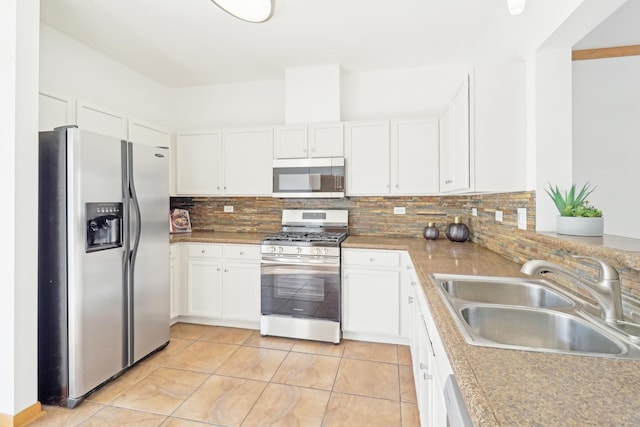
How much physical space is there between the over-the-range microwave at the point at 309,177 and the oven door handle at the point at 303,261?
0.65 meters

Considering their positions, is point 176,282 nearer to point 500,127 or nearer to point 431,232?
point 431,232

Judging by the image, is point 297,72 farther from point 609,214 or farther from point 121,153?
point 609,214

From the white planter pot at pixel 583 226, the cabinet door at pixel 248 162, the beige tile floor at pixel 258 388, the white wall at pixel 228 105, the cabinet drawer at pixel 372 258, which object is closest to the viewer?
the white planter pot at pixel 583 226

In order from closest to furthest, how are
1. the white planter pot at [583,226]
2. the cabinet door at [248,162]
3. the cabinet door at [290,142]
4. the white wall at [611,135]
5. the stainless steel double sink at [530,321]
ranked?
the stainless steel double sink at [530,321] → the white planter pot at [583,226] → the white wall at [611,135] → the cabinet door at [290,142] → the cabinet door at [248,162]

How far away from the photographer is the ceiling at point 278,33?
223 centimetres

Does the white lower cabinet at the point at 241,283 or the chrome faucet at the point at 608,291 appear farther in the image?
the white lower cabinet at the point at 241,283

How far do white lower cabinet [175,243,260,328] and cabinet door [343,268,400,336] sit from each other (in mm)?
905

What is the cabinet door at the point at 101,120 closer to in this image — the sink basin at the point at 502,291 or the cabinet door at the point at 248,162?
the cabinet door at the point at 248,162

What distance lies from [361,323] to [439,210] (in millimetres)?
1404

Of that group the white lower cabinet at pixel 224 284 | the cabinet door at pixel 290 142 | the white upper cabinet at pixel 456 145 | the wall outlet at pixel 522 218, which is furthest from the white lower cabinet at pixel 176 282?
the wall outlet at pixel 522 218

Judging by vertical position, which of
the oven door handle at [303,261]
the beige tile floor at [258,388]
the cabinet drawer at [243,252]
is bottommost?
the beige tile floor at [258,388]

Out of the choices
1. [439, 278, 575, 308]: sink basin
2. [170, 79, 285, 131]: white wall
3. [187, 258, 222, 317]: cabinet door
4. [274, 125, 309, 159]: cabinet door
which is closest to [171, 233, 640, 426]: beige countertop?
[439, 278, 575, 308]: sink basin

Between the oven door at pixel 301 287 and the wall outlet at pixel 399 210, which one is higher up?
the wall outlet at pixel 399 210

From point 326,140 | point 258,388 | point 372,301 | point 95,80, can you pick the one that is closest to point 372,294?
point 372,301
